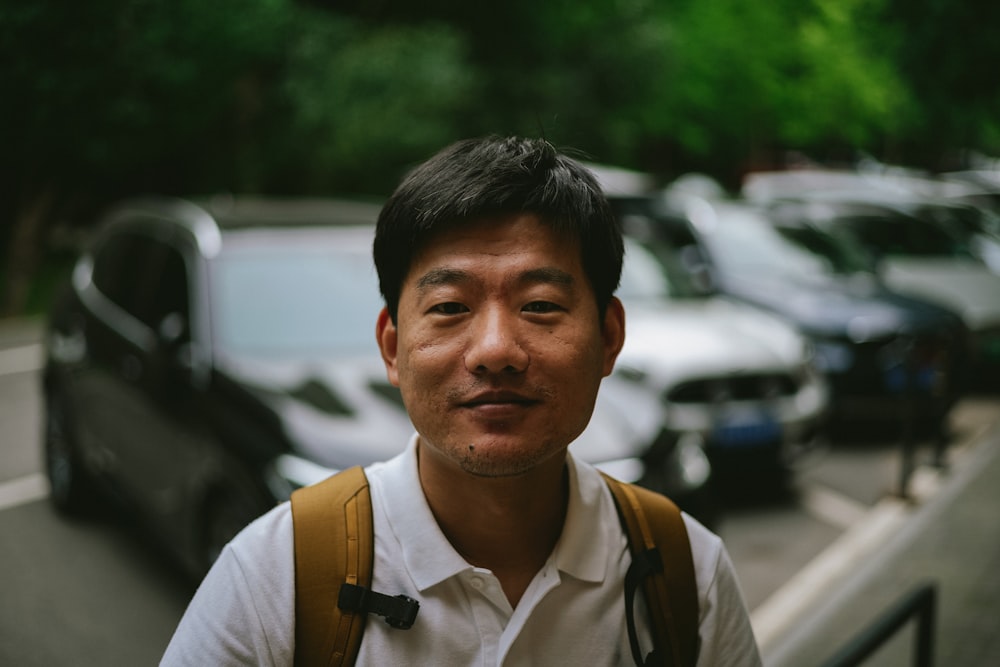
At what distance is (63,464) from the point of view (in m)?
5.38

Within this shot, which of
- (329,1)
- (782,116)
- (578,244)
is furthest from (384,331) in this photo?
(782,116)

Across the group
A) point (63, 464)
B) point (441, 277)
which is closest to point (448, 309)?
point (441, 277)

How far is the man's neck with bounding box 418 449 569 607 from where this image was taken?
161 centimetres

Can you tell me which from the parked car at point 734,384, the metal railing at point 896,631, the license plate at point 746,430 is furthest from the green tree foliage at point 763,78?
the metal railing at point 896,631

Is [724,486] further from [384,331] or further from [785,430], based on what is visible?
[384,331]

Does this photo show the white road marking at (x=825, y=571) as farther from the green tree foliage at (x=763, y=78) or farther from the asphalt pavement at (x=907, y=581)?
the green tree foliage at (x=763, y=78)

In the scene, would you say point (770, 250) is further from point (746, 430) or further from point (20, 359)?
point (20, 359)

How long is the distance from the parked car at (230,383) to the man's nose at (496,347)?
2.00m

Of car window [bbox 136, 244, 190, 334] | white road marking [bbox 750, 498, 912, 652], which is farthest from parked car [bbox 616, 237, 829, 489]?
car window [bbox 136, 244, 190, 334]

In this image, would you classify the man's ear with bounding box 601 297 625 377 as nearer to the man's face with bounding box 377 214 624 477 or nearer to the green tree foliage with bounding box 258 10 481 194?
the man's face with bounding box 377 214 624 477

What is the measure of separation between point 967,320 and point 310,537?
30.1ft

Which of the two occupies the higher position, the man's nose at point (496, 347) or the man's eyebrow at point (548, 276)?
the man's eyebrow at point (548, 276)

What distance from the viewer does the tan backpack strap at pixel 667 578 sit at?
1.59 meters

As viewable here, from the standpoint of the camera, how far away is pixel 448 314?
1564 millimetres
